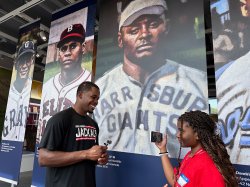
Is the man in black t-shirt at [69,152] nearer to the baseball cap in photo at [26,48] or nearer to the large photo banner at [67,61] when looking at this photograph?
the large photo banner at [67,61]

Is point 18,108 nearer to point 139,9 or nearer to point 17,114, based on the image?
point 17,114

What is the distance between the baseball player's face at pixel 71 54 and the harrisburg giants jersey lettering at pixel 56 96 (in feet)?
0.68

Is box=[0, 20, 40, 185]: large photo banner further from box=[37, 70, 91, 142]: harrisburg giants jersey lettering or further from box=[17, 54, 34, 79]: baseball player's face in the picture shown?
box=[37, 70, 91, 142]: harrisburg giants jersey lettering

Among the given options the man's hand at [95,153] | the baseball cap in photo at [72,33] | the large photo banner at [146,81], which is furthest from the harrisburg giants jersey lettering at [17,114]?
the man's hand at [95,153]

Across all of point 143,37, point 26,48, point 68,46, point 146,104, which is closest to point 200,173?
point 146,104

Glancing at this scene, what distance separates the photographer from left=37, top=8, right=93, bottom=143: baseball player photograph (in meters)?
3.36

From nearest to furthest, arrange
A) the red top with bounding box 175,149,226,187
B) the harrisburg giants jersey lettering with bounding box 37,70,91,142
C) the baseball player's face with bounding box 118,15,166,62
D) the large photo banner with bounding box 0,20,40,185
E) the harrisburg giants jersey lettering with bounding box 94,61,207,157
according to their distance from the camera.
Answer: the red top with bounding box 175,149,226,187, the harrisburg giants jersey lettering with bounding box 94,61,207,157, the baseball player's face with bounding box 118,15,166,62, the harrisburg giants jersey lettering with bounding box 37,70,91,142, the large photo banner with bounding box 0,20,40,185

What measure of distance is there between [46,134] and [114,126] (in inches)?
43.7

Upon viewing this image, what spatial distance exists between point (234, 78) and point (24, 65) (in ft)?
11.8

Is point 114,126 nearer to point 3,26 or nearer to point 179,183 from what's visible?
point 179,183

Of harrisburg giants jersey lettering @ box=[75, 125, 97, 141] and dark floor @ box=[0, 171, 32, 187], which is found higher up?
harrisburg giants jersey lettering @ box=[75, 125, 97, 141]

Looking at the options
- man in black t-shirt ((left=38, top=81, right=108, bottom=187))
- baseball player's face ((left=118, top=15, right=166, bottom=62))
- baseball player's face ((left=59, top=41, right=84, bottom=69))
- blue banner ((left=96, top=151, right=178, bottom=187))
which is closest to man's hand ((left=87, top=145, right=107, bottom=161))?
man in black t-shirt ((left=38, top=81, right=108, bottom=187))

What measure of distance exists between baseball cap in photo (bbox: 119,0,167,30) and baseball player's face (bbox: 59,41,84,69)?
81cm

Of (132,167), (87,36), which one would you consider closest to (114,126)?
(132,167)
